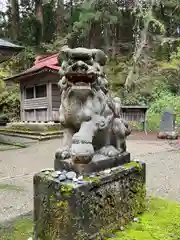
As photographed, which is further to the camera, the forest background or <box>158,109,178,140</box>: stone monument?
the forest background

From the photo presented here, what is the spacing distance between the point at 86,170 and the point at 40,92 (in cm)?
1334

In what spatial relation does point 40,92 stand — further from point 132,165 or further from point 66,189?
point 66,189

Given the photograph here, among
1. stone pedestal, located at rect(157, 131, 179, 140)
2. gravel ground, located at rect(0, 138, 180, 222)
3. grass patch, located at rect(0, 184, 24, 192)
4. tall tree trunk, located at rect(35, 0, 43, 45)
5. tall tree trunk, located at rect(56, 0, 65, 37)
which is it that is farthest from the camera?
tall tree trunk, located at rect(35, 0, 43, 45)

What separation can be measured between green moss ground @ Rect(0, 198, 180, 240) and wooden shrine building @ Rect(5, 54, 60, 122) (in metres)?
10.7

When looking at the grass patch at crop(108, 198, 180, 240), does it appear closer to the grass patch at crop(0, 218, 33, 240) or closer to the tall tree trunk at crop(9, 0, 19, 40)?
the grass patch at crop(0, 218, 33, 240)

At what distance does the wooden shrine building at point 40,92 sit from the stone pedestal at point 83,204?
36.0ft

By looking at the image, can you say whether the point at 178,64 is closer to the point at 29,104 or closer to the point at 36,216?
the point at 29,104

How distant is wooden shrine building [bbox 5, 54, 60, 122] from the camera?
44.4 feet

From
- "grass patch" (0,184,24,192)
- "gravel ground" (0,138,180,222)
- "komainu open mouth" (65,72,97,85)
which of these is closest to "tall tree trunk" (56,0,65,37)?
"gravel ground" (0,138,180,222)

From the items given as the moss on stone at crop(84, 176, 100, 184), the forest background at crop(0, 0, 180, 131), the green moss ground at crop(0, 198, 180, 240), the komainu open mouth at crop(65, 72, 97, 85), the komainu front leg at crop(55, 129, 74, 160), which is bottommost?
the green moss ground at crop(0, 198, 180, 240)

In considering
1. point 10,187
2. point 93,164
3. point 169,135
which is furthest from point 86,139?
point 169,135

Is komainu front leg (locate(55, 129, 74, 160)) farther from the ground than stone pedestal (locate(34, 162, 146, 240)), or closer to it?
farther from the ground

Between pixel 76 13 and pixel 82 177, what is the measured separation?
18.3m

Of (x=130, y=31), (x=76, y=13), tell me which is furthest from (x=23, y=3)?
(x=130, y=31)
